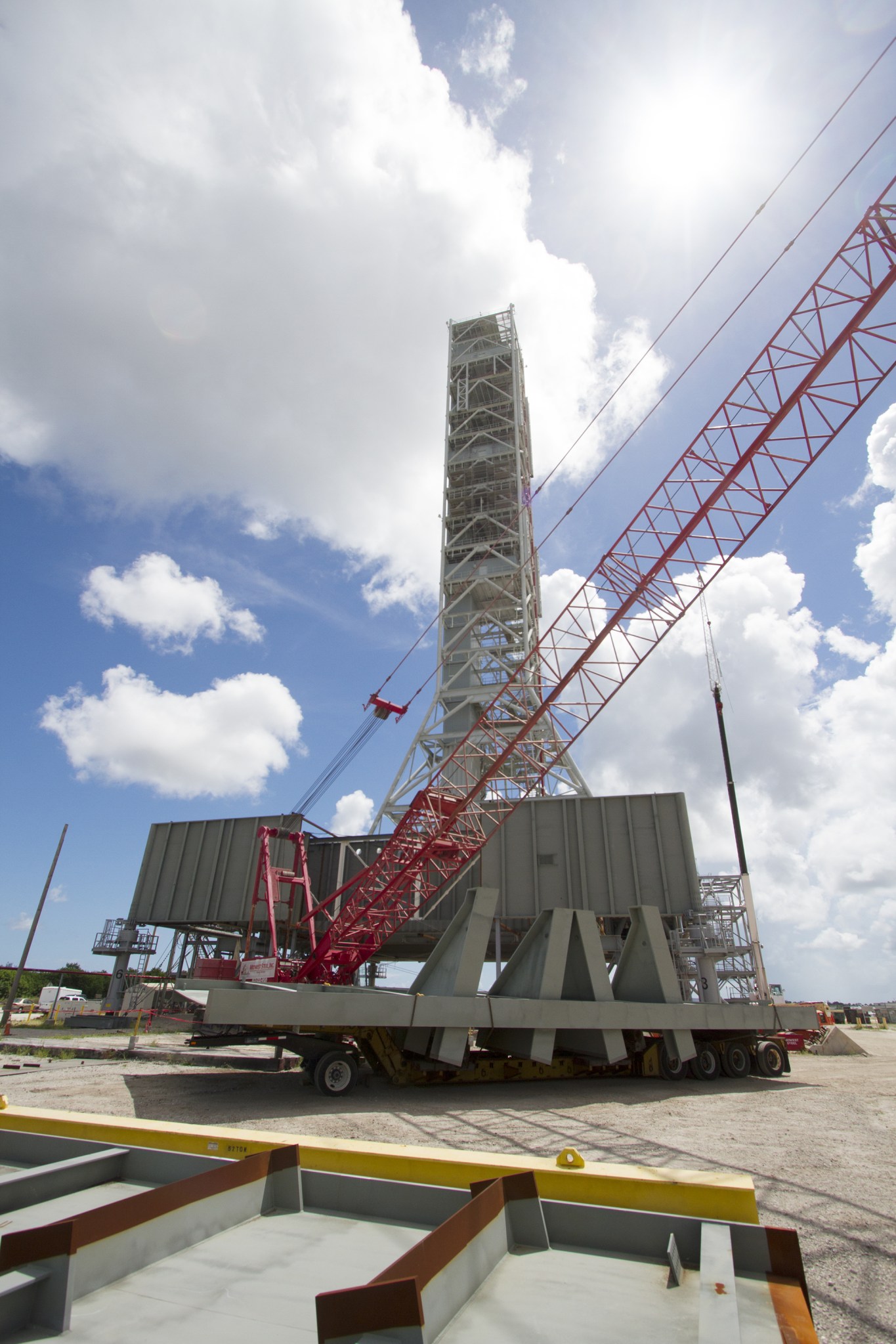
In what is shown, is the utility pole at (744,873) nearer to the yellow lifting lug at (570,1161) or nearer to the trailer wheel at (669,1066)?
the trailer wheel at (669,1066)

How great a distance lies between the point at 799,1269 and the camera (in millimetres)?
2594

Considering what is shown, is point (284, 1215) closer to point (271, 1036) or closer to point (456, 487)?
point (271, 1036)

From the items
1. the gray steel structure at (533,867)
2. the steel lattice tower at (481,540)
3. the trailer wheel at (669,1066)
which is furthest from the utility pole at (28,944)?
the trailer wheel at (669,1066)

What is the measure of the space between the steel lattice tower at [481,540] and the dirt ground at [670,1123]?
67.0ft

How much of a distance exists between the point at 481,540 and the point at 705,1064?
3331 cm

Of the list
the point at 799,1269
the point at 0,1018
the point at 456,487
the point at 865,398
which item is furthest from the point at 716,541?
the point at 0,1018

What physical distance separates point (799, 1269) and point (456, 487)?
45.7 meters

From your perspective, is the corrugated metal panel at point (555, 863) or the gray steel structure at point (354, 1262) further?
the corrugated metal panel at point (555, 863)

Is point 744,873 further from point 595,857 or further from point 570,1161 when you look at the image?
point 570,1161

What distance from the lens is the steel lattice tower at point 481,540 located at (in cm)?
3900

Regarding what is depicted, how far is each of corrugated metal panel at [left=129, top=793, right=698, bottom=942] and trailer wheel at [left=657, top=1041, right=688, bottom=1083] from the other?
13445mm

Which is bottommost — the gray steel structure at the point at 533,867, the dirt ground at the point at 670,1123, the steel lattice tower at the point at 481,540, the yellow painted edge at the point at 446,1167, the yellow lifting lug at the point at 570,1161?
the dirt ground at the point at 670,1123

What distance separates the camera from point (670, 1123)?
1070 cm

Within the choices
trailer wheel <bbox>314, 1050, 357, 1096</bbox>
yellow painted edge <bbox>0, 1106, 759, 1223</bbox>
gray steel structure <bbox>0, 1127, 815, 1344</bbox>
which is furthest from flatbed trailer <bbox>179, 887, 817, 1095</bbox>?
gray steel structure <bbox>0, 1127, 815, 1344</bbox>
